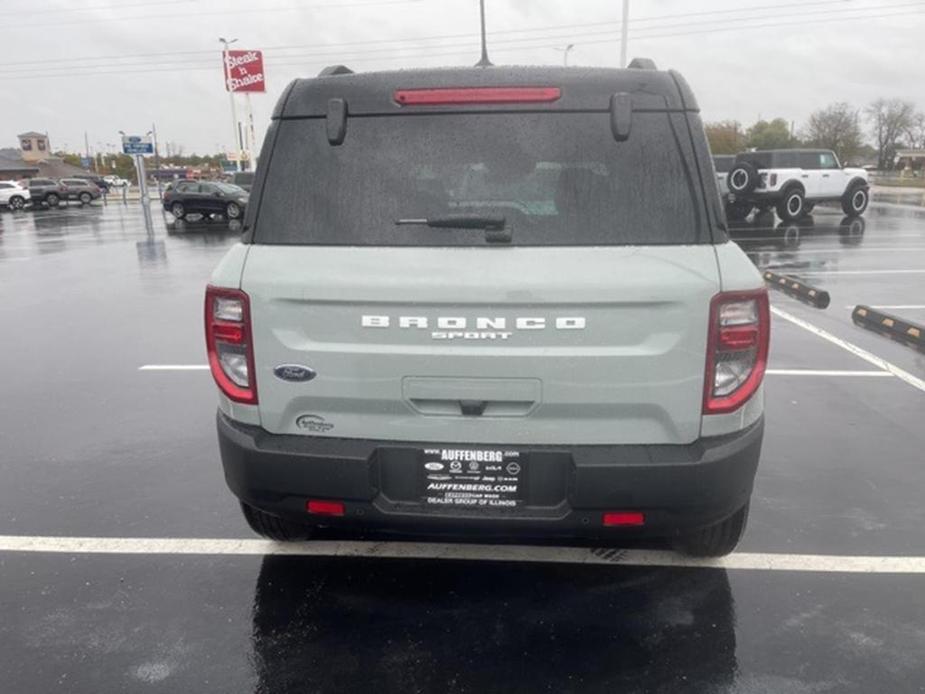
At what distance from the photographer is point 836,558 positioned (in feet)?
11.5

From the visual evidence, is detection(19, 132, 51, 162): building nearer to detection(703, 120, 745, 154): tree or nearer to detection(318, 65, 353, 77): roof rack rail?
detection(703, 120, 745, 154): tree

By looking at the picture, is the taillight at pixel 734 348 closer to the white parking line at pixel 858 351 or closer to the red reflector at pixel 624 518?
the red reflector at pixel 624 518

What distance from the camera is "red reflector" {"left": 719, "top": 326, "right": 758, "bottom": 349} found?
2.58 m

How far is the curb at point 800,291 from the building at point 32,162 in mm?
109208

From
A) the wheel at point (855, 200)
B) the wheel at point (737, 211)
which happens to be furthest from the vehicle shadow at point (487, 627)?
the wheel at point (855, 200)

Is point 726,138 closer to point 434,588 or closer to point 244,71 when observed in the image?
point 244,71

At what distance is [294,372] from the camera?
8.84ft

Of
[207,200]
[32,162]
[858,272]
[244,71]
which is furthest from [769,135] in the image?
[32,162]

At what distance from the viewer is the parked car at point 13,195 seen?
4269 centimetres

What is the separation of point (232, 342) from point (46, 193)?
49.3 meters

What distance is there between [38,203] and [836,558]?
5065cm

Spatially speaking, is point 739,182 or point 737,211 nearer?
point 739,182

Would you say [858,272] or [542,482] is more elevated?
[542,482]

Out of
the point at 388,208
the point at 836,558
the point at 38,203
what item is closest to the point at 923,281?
the point at 836,558
